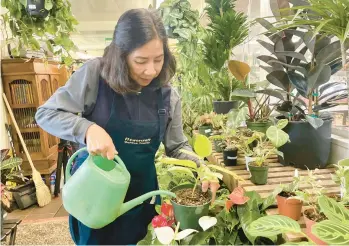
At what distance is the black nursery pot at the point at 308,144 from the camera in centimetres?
129

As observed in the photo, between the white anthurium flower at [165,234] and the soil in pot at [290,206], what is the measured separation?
0.37 m

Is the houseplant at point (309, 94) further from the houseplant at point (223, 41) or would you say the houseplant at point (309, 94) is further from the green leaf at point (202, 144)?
the houseplant at point (223, 41)

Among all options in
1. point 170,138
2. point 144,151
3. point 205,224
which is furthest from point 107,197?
point 170,138

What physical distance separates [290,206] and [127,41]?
2.65ft

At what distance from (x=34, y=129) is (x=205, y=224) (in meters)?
3.51

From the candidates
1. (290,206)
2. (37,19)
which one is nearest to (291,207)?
(290,206)

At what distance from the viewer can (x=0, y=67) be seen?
3.51 meters

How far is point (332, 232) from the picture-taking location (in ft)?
2.12

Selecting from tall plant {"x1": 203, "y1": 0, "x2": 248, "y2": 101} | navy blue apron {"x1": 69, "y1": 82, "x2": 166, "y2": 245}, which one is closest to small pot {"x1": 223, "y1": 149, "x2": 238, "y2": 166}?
navy blue apron {"x1": 69, "y1": 82, "x2": 166, "y2": 245}

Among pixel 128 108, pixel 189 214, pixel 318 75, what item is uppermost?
pixel 318 75

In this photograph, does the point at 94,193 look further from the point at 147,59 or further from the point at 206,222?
the point at 147,59

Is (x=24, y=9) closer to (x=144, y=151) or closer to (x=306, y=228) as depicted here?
(x=144, y=151)

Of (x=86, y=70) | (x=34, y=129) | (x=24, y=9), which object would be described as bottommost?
(x=34, y=129)

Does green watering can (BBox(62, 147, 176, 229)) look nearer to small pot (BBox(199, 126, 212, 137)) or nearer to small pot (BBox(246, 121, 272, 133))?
→ small pot (BBox(246, 121, 272, 133))
